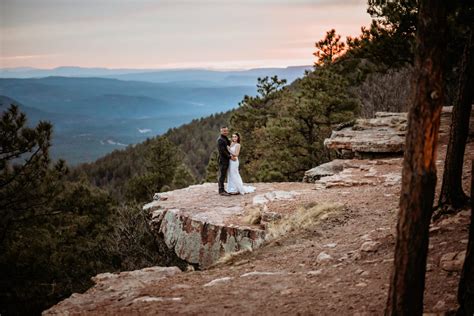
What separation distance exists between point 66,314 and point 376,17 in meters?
14.4

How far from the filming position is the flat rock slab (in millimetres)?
10000

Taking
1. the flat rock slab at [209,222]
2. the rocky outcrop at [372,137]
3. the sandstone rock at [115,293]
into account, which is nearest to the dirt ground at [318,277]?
the sandstone rock at [115,293]

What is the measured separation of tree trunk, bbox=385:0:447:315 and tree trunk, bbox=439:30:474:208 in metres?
2.78

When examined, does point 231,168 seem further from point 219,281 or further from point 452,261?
point 452,261

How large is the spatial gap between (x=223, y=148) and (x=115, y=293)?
22.2 feet

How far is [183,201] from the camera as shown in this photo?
507 inches

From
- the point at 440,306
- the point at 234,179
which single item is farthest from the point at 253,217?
the point at 440,306

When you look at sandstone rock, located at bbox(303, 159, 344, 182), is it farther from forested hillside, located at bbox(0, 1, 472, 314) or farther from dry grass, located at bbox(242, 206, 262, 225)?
dry grass, located at bbox(242, 206, 262, 225)

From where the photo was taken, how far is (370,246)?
21.9ft

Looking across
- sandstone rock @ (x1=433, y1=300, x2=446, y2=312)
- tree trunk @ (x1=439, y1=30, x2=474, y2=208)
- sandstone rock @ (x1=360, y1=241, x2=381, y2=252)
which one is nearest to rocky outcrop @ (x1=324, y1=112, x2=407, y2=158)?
tree trunk @ (x1=439, y1=30, x2=474, y2=208)

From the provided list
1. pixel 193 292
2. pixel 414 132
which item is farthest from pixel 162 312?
pixel 414 132

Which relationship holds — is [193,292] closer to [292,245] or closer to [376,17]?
[292,245]

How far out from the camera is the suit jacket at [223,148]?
12.5m

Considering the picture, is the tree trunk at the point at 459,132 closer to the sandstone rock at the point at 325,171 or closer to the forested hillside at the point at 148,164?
the forested hillside at the point at 148,164
